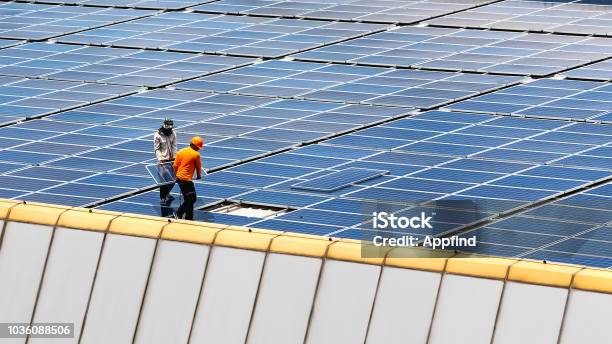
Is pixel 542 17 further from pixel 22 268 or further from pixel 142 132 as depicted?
pixel 22 268

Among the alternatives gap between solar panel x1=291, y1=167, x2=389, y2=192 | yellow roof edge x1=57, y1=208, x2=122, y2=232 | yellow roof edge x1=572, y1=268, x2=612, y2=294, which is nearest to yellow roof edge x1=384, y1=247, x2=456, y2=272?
yellow roof edge x1=572, y1=268, x2=612, y2=294

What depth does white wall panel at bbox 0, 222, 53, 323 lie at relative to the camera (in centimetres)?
2997

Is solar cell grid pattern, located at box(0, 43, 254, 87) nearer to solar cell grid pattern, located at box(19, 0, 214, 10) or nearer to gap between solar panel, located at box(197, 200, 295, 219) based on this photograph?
solar cell grid pattern, located at box(19, 0, 214, 10)

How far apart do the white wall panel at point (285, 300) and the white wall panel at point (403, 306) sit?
49.6 inches

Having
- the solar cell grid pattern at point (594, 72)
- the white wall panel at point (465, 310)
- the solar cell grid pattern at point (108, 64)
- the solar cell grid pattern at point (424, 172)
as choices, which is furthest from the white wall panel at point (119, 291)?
the solar cell grid pattern at point (594, 72)

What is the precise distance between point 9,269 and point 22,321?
1.03 m

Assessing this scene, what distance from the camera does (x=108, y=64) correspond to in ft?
178

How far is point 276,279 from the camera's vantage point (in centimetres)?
2812

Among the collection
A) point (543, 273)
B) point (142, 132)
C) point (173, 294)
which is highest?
point (543, 273)

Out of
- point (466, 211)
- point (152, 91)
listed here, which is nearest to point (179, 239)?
point (466, 211)

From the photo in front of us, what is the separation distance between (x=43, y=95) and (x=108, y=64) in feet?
15.7

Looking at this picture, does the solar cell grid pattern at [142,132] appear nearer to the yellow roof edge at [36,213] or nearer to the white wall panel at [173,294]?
the yellow roof edge at [36,213]

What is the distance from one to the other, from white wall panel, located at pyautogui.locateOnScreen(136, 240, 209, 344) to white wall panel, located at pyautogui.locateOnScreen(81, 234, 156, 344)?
0.71 ft

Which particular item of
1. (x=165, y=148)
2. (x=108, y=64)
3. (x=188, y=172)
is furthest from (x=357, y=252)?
(x=108, y=64)
